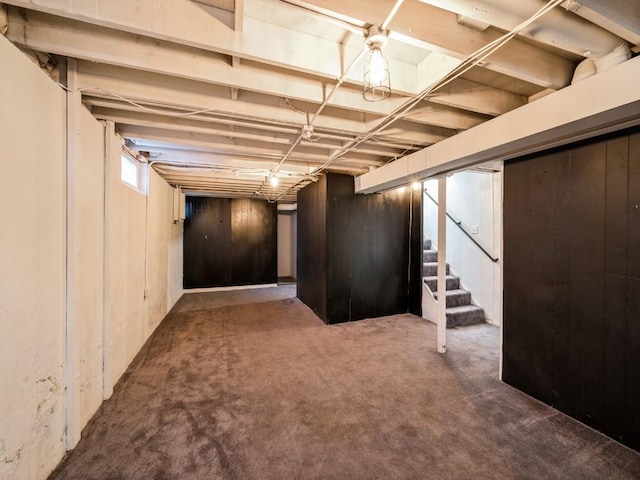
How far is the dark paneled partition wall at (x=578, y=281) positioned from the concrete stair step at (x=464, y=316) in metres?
1.50

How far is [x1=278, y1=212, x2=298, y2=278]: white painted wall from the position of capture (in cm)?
856

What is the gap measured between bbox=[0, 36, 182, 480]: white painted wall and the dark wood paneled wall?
4.08m

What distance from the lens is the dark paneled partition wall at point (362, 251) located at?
423 cm

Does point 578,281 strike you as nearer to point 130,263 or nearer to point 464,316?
point 464,316

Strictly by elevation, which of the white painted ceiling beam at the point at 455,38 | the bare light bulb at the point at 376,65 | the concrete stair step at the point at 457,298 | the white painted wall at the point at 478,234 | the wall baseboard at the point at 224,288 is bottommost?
the wall baseboard at the point at 224,288

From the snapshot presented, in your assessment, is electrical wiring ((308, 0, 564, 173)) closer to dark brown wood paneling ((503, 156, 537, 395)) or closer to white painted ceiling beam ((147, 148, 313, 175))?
dark brown wood paneling ((503, 156, 537, 395))

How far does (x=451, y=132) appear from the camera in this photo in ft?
9.00

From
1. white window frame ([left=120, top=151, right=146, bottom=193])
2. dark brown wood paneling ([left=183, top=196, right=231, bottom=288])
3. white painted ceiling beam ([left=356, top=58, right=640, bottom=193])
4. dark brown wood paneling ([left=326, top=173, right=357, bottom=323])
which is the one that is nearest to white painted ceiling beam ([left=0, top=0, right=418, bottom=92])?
white painted ceiling beam ([left=356, top=58, right=640, bottom=193])

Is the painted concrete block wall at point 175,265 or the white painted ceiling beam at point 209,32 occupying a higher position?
the white painted ceiling beam at point 209,32

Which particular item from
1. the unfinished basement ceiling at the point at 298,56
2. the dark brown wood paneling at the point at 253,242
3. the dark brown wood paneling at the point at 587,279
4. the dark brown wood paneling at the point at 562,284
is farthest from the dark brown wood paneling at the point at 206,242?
the dark brown wood paneling at the point at 587,279

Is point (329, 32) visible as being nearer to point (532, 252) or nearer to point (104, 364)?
point (532, 252)

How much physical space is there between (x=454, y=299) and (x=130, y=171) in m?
4.79

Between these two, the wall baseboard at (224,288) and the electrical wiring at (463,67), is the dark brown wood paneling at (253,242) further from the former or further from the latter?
the electrical wiring at (463,67)

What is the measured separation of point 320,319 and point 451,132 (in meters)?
3.20
